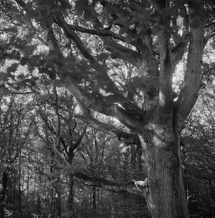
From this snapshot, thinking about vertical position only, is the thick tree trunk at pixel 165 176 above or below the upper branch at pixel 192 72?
below

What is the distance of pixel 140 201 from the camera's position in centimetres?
890

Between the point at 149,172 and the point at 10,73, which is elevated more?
the point at 10,73

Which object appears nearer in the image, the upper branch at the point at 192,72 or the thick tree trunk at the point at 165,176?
the thick tree trunk at the point at 165,176

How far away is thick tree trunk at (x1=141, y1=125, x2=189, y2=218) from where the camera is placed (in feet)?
11.5

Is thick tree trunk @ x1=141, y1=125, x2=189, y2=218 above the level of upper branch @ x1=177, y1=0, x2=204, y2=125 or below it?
below

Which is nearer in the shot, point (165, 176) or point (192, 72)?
point (165, 176)

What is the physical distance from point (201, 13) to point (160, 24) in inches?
12.4

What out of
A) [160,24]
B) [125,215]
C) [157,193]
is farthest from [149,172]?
[125,215]

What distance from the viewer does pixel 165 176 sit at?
3598 mm

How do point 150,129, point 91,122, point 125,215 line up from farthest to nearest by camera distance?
point 125,215 < point 91,122 < point 150,129

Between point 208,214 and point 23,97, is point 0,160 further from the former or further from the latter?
point 208,214

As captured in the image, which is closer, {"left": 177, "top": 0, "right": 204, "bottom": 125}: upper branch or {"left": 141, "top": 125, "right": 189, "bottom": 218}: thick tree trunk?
{"left": 141, "top": 125, "right": 189, "bottom": 218}: thick tree trunk

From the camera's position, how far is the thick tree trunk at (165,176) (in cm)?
350

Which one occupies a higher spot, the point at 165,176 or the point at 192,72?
the point at 192,72
